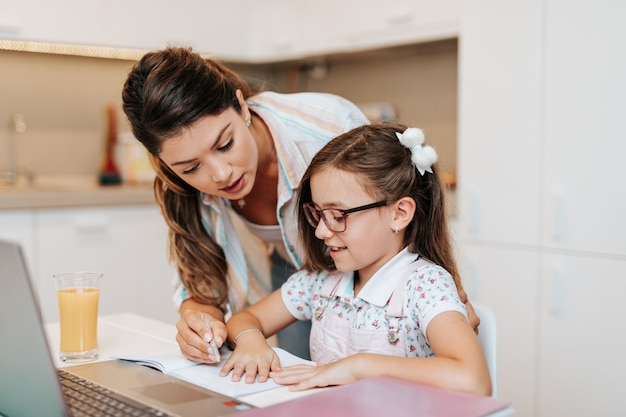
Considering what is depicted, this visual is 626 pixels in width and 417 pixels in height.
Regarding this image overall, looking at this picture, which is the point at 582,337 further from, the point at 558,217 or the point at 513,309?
the point at 558,217

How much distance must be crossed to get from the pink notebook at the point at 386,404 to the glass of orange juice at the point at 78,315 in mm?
499

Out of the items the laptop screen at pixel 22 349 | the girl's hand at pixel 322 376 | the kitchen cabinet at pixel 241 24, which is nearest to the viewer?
the laptop screen at pixel 22 349

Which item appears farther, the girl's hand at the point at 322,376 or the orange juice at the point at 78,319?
the orange juice at the point at 78,319

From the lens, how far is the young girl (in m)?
1.24

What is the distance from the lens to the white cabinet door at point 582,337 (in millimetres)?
2117

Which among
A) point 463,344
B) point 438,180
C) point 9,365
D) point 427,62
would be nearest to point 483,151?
point 427,62

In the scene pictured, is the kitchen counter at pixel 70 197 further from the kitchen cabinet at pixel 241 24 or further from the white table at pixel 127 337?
the white table at pixel 127 337

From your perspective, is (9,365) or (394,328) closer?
(9,365)

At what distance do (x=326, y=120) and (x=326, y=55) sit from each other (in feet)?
5.71

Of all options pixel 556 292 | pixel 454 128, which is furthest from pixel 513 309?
pixel 454 128

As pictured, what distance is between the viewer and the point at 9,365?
3.14 ft

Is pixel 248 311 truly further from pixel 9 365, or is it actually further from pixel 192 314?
pixel 9 365

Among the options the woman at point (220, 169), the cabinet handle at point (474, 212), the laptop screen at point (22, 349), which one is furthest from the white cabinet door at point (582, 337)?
the laptop screen at point (22, 349)

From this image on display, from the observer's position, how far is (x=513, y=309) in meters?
2.38
